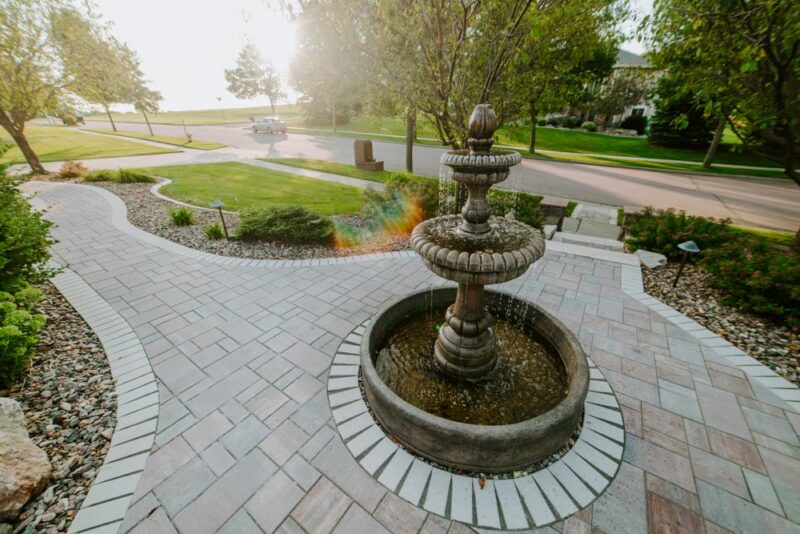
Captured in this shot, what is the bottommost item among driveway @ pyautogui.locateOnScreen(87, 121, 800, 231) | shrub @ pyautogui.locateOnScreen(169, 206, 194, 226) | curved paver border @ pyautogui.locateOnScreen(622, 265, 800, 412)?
driveway @ pyautogui.locateOnScreen(87, 121, 800, 231)

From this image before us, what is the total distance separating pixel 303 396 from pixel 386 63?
701 cm

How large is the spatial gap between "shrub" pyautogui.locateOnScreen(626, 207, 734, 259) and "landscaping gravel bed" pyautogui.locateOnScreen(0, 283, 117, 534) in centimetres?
1016

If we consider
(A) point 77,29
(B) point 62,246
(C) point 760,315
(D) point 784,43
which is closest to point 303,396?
(C) point 760,315

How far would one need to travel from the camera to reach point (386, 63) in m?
7.18

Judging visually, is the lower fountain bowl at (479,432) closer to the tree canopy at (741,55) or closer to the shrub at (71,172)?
the tree canopy at (741,55)

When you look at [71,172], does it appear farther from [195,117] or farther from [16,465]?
[195,117]

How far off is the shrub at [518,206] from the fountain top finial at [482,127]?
17.5 feet

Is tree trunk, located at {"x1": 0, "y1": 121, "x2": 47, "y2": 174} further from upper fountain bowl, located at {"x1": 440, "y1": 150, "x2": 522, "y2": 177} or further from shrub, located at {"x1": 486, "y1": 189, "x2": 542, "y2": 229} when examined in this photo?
upper fountain bowl, located at {"x1": 440, "y1": 150, "x2": 522, "y2": 177}

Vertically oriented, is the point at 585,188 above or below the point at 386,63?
below

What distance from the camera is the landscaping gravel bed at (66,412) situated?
272cm

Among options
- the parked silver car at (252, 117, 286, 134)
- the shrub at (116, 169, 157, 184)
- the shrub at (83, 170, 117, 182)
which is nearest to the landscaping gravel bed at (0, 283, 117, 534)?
the shrub at (116, 169, 157, 184)

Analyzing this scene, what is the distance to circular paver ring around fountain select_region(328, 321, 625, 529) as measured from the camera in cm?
271

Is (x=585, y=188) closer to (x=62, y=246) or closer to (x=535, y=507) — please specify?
(x=535, y=507)

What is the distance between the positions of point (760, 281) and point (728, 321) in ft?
2.79
